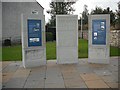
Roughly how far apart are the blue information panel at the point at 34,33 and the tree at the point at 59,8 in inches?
1298

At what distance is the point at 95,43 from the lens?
A: 10672 mm

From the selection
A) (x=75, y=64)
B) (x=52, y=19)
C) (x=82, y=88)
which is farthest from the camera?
(x=52, y=19)

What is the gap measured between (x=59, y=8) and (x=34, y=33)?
34044 mm

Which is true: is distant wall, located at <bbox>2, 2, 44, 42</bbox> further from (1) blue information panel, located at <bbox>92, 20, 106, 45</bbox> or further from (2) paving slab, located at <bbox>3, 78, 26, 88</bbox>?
(2) paving slab, located at <bbox>3, 78, 26, 88</bbox>

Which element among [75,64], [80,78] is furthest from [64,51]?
[80,78]

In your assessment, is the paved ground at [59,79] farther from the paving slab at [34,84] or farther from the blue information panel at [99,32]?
the blue information panel at [99,32]

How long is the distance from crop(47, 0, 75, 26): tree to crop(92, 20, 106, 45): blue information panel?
106 ft

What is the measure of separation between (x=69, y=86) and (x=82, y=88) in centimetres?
44

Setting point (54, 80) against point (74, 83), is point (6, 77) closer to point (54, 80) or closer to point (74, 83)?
point (54, 80)

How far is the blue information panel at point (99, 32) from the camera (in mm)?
10500

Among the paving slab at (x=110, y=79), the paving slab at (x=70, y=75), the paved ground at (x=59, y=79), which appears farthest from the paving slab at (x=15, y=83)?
the paving slab at (x=110, y=79)

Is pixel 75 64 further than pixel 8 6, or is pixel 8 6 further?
pixel 8 6

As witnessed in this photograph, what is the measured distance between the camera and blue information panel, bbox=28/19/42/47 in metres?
9.81

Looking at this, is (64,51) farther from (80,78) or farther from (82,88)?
(82,88)
